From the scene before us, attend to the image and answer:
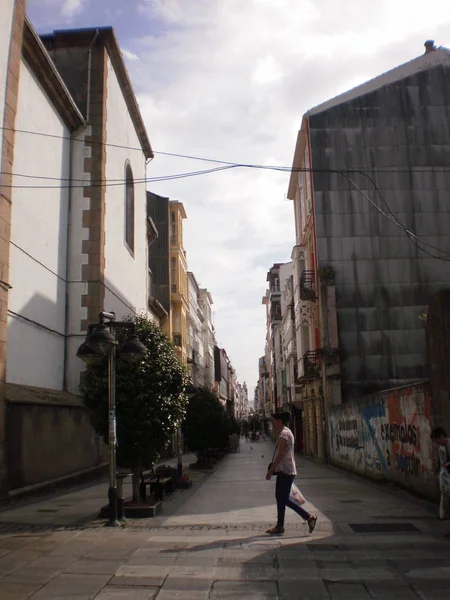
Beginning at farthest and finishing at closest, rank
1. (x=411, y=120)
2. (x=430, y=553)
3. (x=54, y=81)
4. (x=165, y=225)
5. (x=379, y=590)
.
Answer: (x=165, y=225), (x=411, y=120), (x=54, y=81), (x=430, y=553), (x=379, y=590)

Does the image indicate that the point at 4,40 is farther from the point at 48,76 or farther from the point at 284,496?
the point at 284,496

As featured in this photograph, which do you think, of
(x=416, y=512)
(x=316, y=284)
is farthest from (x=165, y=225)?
(x=416, y=512)

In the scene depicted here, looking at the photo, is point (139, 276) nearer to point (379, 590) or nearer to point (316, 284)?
point (316, 284)

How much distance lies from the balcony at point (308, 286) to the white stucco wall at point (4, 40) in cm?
2064

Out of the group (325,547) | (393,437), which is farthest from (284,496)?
(393,437)

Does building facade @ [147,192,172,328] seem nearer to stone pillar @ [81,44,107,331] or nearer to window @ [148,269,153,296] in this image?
window @ [148,269,153,296]

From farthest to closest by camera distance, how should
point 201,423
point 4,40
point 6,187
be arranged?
point 201,423, point 4,40, point 6,187

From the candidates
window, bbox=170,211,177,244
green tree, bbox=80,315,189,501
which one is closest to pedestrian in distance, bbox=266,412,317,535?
green tree, bbox=80,315,189,501

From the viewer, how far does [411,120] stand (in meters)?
31.9

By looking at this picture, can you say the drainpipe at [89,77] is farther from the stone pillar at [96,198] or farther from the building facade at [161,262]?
the building facade at [161,262]

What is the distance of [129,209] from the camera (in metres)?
28.4

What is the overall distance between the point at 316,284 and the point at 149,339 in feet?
66.0

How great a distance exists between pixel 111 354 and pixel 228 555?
14.0 feet

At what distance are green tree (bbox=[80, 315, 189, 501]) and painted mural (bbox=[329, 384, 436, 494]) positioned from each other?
516cm
